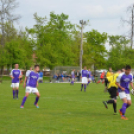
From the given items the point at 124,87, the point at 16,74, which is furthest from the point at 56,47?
the point at 124,87

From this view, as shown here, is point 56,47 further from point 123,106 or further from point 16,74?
point 123,106

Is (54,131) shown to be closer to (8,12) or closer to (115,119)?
(115,119)

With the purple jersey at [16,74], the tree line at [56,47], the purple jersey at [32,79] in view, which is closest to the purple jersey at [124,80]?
the purple jersey at [32,79]

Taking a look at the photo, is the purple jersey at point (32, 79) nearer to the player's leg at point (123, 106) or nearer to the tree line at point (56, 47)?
the player's leg at point (123, 106)

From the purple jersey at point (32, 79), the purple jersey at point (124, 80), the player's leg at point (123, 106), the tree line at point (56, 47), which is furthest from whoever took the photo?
the tree line at point (56, 47)

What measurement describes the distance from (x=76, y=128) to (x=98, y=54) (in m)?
54.0

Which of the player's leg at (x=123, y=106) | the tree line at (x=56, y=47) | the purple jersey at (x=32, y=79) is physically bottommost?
the player's leg at (x=123, y=106)

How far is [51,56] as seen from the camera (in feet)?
176

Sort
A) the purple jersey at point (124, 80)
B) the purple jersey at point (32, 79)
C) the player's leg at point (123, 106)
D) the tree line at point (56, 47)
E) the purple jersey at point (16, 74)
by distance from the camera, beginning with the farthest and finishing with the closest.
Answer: the tree line at point (56, 47), the purple jersey at point (16, 74), the purple jersey at point (32, 79), the purple jersey at point (124, 80), the player's leg at point (123, 106)

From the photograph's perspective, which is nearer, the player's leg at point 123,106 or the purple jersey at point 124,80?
the player's leg at point 123,106

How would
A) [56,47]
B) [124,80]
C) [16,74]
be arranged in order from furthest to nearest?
[56,47], [16,74], [124,80]

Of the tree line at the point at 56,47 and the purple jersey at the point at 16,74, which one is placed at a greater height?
the tree line at the point at 56,47

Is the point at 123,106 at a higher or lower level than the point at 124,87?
lower

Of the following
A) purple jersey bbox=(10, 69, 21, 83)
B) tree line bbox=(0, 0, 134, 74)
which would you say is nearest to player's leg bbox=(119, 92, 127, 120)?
purple jersey bbox=(10, 69, 21, 83)
